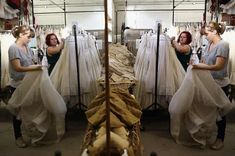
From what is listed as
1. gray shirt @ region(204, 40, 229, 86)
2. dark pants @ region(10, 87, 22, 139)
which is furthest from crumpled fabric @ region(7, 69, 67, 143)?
gray shirt @ region(204, 40, 229, 86)

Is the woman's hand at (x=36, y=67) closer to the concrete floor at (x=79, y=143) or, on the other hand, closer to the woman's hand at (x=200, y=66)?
the concrete floor at (x=79, y=143)

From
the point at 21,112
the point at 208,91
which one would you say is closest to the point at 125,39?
the point at 208,91

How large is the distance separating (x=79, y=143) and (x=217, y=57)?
3.79ft

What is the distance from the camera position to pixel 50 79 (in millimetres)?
1935

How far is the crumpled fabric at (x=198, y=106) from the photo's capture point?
207 cm

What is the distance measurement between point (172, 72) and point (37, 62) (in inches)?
42.6

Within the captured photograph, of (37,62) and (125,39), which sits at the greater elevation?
(125,39)

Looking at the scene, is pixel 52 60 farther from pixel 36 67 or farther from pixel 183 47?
pixel 183 47

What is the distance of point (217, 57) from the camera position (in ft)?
6.45

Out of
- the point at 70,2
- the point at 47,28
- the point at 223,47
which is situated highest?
the point at 70,2

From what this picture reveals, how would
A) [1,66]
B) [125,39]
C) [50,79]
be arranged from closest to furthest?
1. [1,66]
2. [50,79]
3. [125,39]

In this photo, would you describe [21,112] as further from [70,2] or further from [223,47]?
[223,47]

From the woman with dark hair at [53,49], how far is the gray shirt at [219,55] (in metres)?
1.06

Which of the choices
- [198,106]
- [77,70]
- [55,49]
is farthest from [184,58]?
[55,49]
